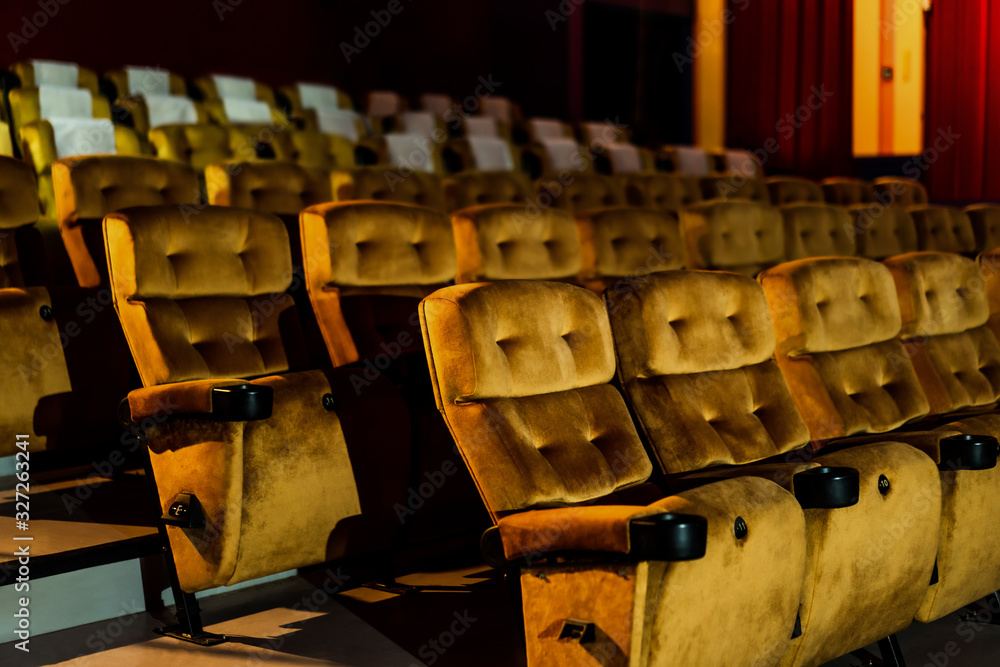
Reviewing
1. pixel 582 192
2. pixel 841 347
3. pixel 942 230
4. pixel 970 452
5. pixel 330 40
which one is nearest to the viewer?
pixel 970 452

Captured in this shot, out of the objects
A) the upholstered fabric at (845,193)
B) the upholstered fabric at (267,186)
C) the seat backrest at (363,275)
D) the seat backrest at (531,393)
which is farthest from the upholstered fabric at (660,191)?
the seat backrest at (531,393)

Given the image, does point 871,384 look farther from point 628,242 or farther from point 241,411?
point 241,411

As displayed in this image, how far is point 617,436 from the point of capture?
63.6 inches

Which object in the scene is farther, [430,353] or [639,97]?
[639,97]

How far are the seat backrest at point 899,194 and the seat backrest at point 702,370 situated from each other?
3339 millimetres

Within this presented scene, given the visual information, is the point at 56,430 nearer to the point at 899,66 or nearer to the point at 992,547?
the point at 992,547

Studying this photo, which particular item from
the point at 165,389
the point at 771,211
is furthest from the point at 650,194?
the point at 165,389

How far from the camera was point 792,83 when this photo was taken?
7.75m

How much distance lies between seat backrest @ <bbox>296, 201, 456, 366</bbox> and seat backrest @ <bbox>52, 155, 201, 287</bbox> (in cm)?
44

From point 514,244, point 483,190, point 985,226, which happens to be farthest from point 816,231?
point 514,244

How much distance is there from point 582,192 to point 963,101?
4.41 m

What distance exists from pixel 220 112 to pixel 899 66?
4.97 m

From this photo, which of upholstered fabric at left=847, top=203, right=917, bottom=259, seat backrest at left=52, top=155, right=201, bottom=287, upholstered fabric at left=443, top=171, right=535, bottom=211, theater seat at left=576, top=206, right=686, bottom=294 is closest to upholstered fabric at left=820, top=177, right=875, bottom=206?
Result: upholstered fabric at left=847, top=203, right=917, bottom=259

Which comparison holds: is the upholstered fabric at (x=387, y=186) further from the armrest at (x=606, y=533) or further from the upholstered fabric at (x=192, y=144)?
the armrest at (x=606, y=533)
